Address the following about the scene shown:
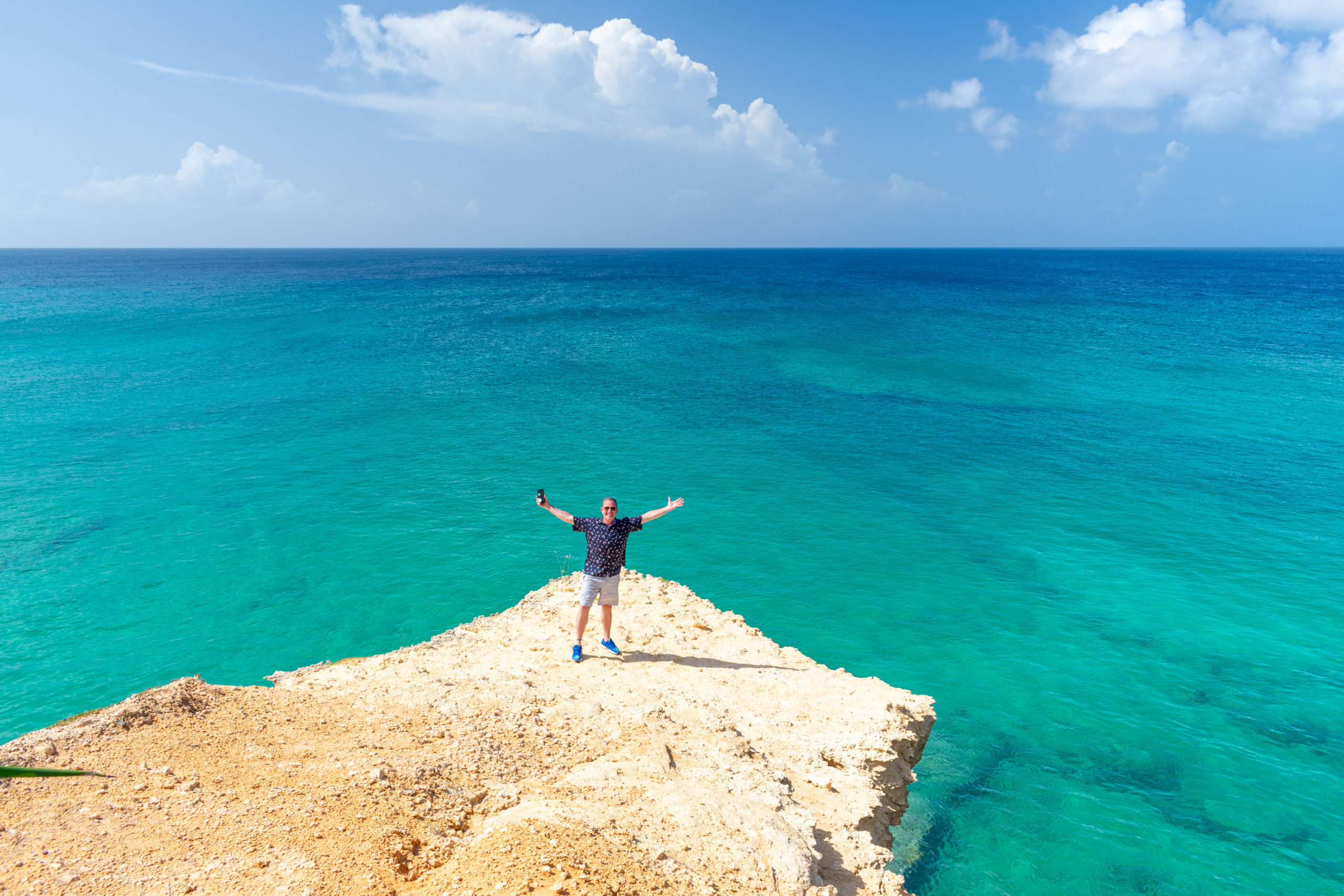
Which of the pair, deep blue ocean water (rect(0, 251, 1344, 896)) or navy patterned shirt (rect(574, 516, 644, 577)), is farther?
deep blue ocean water (rect(0, 251, 1344, 896))

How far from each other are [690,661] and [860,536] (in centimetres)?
990

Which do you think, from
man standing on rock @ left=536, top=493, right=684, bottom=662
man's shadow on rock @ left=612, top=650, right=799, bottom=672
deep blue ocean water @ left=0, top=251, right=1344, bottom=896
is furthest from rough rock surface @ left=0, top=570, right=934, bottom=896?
deep blue ocean water @ left=0, top=251, right=1344, bottom=896

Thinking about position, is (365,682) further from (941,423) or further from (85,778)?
(941,423)

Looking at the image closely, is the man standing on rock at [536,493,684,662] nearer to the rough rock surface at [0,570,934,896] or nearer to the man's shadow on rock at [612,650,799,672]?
the man's shadow on rock at [612,650,799,672]

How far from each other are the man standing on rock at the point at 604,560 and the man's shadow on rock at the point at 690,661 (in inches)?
11.9

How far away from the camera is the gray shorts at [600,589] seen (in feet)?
36.4

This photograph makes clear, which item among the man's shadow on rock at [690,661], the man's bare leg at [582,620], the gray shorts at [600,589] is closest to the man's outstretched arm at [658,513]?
the gray shorts at [600,589]

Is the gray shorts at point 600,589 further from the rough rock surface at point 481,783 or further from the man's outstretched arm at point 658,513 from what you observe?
the man's outstretched arm at point 658,513

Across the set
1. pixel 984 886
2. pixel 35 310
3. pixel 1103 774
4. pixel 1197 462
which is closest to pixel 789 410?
pixel 1197 462

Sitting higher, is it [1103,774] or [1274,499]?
[1274,499]

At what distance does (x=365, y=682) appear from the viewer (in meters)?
10.0

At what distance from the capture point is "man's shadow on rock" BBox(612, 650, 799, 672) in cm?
1139

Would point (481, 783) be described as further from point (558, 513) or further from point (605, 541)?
point (605, 541)

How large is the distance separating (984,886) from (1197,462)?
75.7 ft
